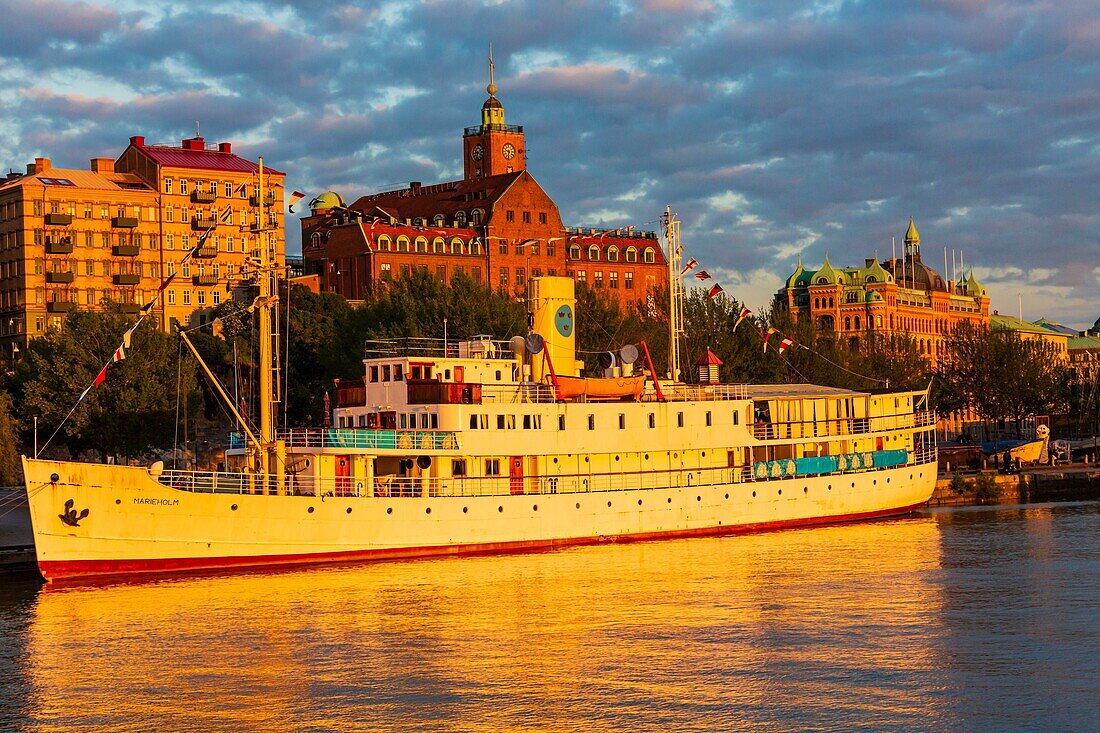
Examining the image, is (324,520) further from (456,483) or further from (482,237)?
(482,237)

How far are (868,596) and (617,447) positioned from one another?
21225 mm

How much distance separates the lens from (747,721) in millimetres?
37719

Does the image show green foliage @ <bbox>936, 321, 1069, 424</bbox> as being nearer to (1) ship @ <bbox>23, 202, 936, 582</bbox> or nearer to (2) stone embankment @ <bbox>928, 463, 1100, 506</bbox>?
(2) stone embankment @ <bbox>928, 463, 1100, 506</bbox>

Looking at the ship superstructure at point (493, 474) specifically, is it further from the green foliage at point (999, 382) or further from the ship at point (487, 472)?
the green foliage at point (999, 382)

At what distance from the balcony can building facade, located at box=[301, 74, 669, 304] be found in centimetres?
2499

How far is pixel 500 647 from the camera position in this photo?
47125 mm

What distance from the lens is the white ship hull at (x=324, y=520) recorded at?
60031 millimetres

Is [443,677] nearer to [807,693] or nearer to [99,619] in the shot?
[807,693]

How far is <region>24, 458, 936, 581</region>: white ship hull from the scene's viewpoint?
197ft

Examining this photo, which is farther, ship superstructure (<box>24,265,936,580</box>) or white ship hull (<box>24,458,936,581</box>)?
ship superstructure (<box>24,265,936,580</box>)

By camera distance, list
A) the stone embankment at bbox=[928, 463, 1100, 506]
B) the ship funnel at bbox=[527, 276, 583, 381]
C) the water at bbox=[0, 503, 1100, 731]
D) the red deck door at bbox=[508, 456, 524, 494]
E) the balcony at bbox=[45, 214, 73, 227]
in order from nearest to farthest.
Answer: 1. the water at bbox=[0, 503, 1100, 731]
2. the red deck door at bbox=[508, 456, 524, 494]
3. the ship funnel at bbox=[527, 276, 583, 381]
4. the stone embankment at bbox=[928, 463, 1100, 506]
5. the balcony at bbox=[45, 214, 73, 227]

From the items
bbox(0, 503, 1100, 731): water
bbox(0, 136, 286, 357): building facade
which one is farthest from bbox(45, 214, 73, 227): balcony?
bbox(0, 503, 1100, 731): water

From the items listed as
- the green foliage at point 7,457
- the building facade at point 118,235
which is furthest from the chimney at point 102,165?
the green foliage at point 7,457

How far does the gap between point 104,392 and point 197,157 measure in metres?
58.7
